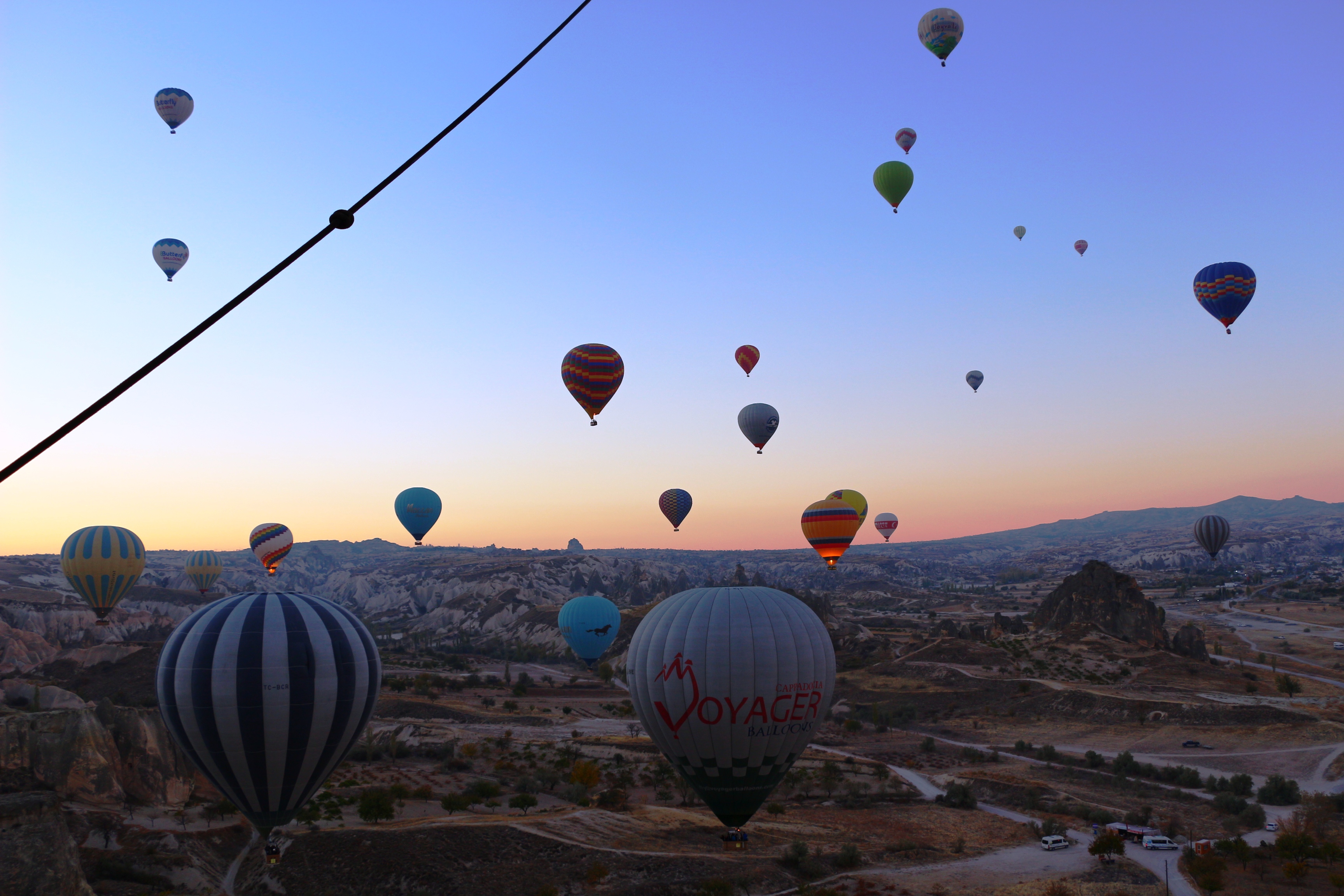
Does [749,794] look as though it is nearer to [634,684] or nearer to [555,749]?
[634,684]

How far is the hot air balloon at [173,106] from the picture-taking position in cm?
5603

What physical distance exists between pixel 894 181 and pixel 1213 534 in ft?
216

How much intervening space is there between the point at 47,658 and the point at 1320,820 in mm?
95169

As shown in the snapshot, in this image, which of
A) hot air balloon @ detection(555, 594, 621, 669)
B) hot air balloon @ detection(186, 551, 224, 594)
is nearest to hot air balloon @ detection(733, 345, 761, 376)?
hot air balloon @ detection(555, 594, 621, 669)

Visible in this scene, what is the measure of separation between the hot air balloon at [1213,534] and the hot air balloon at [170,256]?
101702 millimetres

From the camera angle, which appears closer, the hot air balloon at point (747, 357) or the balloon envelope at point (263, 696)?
the balloon envelope at point (263, 696)

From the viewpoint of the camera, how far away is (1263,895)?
28.2 metres

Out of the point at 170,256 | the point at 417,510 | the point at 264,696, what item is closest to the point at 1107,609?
the point at 417,510

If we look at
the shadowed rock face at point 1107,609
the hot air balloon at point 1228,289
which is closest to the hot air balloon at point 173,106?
the hot air balloon at point 1228,289

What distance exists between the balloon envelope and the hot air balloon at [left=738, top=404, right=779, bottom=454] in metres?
42.7

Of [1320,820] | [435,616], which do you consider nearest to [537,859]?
[1320,820]

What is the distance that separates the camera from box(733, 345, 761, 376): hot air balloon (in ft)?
217

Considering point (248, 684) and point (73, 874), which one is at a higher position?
point (248, 684)

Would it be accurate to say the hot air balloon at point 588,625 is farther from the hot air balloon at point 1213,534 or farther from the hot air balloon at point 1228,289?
the hot air balloon at point 1213,534
